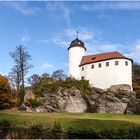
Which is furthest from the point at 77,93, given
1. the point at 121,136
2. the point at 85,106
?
the point at 121,136

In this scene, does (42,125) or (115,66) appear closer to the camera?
(42,125)

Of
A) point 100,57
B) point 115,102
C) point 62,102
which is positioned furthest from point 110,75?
point 62,102

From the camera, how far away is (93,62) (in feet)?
156

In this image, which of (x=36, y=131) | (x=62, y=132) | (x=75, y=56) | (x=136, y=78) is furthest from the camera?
(x=136, y=78)

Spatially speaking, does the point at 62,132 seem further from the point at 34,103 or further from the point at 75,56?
the point at 75,56

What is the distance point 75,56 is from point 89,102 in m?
9.95

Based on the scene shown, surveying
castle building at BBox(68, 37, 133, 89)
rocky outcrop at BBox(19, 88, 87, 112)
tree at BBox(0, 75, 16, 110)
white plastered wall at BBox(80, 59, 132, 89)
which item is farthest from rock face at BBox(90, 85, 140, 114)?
tree at BBox(0, 75, 16, 110)

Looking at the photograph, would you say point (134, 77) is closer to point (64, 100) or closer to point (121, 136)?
point (64, 100)

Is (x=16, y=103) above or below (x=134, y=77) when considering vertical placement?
below

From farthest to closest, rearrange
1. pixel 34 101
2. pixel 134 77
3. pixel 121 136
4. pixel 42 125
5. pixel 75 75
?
pixel 134 77 → pixel 75 75 → pixel 34 101 → pixel 42 125 → pixel 121 136

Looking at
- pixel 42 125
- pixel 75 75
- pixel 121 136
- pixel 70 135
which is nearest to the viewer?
pixel 121 136

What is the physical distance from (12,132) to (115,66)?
28.4 meters

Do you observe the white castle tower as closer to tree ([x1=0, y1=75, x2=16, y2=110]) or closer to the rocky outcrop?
the rocky outcrop

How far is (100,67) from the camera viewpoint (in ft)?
153
